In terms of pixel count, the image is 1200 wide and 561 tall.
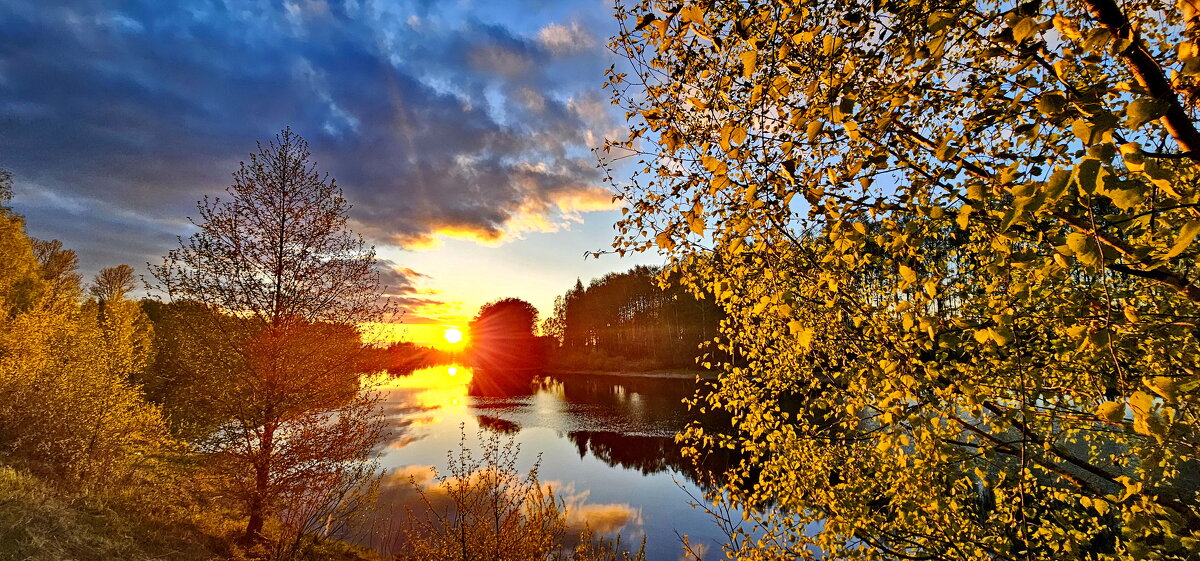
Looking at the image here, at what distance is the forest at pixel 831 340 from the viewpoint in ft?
7.11

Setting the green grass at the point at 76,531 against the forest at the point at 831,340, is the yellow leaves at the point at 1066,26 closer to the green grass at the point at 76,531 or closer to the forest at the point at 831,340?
the forest at the point at 831,340

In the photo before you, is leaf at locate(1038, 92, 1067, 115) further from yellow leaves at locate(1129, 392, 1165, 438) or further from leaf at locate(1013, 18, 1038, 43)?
yellow leaves at locate(1129, 392, 1165, 438)

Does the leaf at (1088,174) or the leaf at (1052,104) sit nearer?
the leaf at (1088,174)

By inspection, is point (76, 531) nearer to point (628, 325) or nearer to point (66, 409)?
point (66, 409)

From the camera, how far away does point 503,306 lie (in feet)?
284

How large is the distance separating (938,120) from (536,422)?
3429 centimetres

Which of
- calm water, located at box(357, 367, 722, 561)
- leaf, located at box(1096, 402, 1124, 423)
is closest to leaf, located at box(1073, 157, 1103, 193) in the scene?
leaf, located at box(1096, 402, 1124, 423)

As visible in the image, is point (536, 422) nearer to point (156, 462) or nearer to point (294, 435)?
point (156, 462)

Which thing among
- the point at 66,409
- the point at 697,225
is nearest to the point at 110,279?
the point at 66,409

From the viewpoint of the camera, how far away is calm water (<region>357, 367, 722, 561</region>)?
1596 cm

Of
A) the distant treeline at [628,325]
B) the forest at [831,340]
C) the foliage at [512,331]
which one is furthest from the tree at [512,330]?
the forest at [831,340]

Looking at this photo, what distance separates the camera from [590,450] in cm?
2652

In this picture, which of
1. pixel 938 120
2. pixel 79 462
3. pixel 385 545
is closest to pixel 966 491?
pixel 938 120

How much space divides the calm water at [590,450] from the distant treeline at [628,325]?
39.3ft
